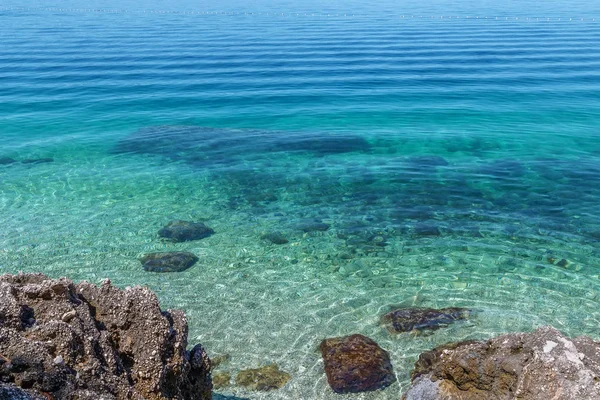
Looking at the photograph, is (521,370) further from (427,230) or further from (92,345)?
(427,230)

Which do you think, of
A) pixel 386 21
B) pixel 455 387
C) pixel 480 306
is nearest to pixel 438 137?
pixel 480 306

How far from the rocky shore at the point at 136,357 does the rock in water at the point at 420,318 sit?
337 cm

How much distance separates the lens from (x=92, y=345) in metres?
7.31

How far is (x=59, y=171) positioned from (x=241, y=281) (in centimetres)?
1333

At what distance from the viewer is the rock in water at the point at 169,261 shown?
16.0 meters

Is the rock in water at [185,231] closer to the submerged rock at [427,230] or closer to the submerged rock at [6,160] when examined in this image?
the submerged rock at [427,230]

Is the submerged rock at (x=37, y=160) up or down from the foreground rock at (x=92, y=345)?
down

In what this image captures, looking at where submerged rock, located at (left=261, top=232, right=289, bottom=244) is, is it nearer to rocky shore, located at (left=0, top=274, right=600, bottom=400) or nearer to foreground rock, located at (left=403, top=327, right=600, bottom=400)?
rocky shore, located at (left=0, top=274, right=600, bottom=400)

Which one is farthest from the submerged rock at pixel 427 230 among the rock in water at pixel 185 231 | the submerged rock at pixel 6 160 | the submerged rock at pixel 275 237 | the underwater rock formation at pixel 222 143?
the submerged rock at pixel 6 160

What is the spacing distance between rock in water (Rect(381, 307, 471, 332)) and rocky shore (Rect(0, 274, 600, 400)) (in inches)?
133

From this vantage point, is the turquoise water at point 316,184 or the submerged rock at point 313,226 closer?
the turquoise water at point 316,184

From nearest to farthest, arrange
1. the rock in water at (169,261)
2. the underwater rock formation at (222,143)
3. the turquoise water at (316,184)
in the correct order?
1. the turquoise water at (316,184)
2. the rock in water at (169,261)
3. the underwater rock formation at (222,143)

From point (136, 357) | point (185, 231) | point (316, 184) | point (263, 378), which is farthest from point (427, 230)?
point (136, 357)

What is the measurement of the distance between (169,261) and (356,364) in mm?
6884
